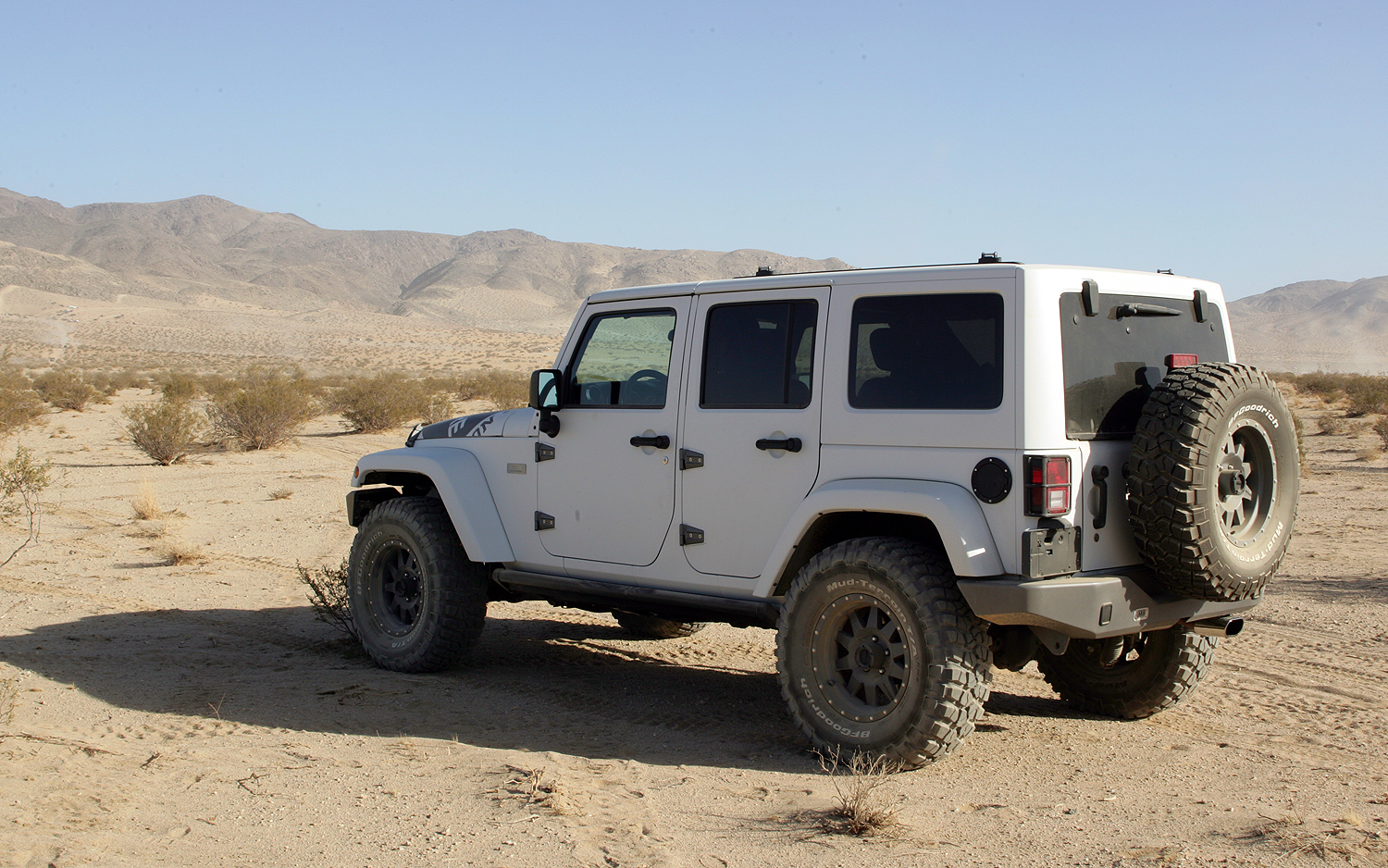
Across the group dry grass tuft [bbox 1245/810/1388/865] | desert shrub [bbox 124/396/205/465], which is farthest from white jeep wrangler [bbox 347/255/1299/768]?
desert shrub [bbox 124/396/205/465]

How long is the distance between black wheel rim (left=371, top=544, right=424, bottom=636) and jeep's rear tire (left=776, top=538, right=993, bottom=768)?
9.09 feet

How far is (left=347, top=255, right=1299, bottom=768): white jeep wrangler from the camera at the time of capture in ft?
15.0

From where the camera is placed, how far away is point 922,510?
466 cm

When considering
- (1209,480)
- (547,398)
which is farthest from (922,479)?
(547,398)

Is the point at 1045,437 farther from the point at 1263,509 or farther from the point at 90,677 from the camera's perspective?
the point at 90,677

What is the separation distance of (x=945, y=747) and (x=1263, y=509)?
178 centimetres

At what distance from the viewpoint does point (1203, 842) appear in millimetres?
4074

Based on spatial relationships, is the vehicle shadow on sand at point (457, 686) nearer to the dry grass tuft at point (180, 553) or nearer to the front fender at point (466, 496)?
the front fender at point (466, 496)

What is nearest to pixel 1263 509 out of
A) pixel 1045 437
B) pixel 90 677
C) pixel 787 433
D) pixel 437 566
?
pixel 1045 437

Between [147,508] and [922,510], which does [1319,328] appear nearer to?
[147,508]

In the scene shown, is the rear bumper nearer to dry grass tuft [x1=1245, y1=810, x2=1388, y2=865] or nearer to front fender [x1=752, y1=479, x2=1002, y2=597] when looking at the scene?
front fender [x1=752, y1=479, x2=1002, y2=597]

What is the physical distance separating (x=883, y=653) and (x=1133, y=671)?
1733 millimetres

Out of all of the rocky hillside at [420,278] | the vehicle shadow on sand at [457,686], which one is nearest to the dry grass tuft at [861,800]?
the vehicle shadow on sand at [457,686]

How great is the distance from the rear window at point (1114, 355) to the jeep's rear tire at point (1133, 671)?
4.52 feet
